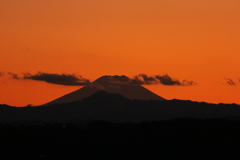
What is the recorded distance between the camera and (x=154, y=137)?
177 meters

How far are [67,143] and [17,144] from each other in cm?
1172

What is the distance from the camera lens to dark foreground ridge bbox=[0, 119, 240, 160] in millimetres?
146375

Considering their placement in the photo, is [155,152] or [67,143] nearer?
[155,152]

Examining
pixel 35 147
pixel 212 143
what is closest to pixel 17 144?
pixel 35 147

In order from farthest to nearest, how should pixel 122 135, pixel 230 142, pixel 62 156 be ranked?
pixel 122 135, pixel 230 142, pixel 62 156

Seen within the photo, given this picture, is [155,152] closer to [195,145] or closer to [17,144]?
[195,145]

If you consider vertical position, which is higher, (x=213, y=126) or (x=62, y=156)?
(x=213, y=126)

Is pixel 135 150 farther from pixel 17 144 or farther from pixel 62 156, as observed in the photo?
pixel 17 144

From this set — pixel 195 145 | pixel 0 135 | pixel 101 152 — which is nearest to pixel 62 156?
pixel 101 152

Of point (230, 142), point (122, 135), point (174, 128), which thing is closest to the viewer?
point (230, 142)

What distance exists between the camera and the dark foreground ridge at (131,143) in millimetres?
146375

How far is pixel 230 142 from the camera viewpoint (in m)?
158

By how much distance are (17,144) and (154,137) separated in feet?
111

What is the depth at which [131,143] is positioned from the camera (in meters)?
166
